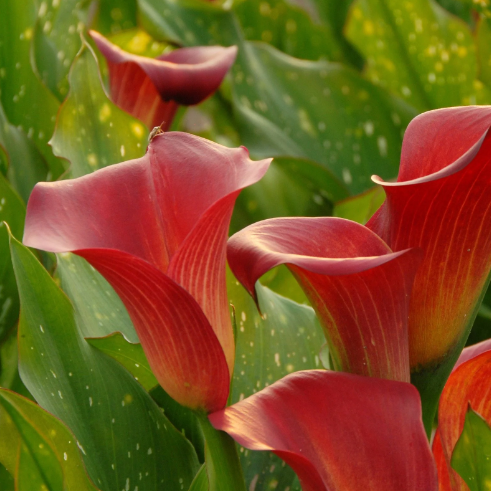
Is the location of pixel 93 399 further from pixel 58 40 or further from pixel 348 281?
pixel 58 40

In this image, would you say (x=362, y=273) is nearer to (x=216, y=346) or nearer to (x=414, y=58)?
(x=216, y=346)

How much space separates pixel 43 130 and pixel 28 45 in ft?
0.30

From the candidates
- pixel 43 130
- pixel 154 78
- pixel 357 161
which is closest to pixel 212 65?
pixel 154 78

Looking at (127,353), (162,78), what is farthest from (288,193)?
(127,353)

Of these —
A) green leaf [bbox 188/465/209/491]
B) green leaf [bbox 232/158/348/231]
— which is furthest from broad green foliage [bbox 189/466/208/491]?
green leaf [bbox 232/158/348/231]

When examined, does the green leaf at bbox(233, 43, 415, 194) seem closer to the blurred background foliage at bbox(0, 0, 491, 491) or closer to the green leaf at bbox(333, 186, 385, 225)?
the blurred background foliage at bbox(0, 0, 491, 491)

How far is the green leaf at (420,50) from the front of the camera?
861 millimetres

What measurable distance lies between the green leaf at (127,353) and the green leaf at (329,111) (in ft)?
1.49

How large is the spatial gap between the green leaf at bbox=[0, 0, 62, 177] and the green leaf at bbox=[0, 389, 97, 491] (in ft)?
1.26

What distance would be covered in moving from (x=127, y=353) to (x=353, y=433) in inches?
8.3

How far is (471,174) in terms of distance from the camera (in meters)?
0.26

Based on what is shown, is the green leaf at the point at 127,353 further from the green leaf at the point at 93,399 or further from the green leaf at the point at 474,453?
the green leaf at the point at 474,453

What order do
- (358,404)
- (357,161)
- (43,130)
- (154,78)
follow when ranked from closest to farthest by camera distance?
(358,404)
(154,78)
(43,130)
(357,161)

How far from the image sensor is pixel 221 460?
31 centimetres
